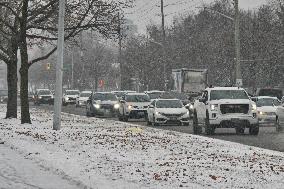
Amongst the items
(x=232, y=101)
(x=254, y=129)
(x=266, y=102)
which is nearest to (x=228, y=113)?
(x=232, y=101)

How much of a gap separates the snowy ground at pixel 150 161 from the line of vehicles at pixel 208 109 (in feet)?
12.8

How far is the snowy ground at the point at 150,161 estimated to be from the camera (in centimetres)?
1225

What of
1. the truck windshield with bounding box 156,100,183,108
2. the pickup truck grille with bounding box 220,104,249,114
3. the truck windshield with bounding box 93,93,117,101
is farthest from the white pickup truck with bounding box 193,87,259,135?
the truck windshield with bounding box 93,93,117,101

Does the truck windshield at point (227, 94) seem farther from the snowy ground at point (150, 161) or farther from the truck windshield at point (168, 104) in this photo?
the truck windshield at point (168, 104)

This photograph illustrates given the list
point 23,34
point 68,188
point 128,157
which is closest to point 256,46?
point 23,34

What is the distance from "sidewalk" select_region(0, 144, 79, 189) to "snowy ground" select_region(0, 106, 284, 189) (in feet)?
0.90

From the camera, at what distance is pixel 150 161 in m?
15.7

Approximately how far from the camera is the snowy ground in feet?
40.2

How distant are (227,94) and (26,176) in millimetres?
16528

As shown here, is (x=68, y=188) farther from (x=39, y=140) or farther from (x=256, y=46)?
(x=256, y=46)

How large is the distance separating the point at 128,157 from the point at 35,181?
4.41 metres

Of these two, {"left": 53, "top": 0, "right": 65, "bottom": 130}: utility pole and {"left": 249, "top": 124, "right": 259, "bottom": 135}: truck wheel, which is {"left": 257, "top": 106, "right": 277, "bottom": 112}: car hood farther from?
{"left": 53, "top": 0, "right": 65, "bottom": 130}: utility pole

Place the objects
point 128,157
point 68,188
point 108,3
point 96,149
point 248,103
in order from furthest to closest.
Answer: point 108,3
point 248,103
point 96,149
point 128,157
point 68,188

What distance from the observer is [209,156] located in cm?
1703
